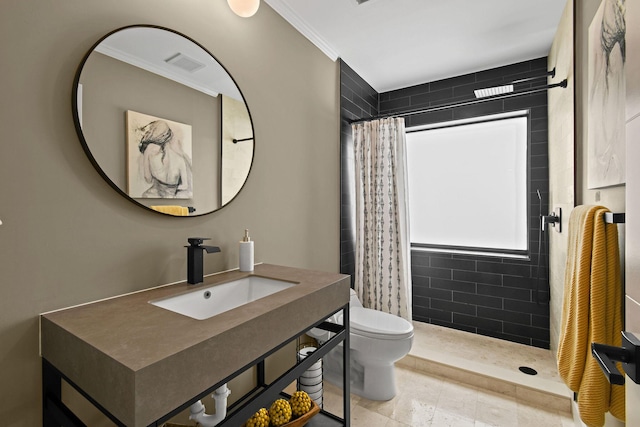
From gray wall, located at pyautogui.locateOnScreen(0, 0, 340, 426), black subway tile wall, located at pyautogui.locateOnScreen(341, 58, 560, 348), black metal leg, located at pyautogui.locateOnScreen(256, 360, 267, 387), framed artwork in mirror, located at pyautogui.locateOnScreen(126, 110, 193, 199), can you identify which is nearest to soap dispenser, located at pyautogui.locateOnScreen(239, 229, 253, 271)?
gray wall, located at pyautogui.locateOnScreen(0, 0, 340, 426)

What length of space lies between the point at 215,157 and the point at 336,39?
57.4 inches

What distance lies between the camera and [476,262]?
286cm

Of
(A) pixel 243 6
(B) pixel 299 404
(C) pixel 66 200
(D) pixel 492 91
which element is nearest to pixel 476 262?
(D) pixel 492 91

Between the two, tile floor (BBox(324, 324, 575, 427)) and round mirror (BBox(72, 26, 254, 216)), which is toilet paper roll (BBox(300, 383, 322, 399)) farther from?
round mirror (BBox(72, 26, 254, 216))

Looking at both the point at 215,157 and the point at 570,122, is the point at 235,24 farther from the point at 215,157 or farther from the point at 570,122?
the point at 570,122

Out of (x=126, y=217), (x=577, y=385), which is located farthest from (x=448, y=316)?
(x=126, y=217)

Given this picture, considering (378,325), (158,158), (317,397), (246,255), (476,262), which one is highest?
(158,158)

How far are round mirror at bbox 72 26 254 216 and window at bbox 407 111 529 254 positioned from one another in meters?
2.09

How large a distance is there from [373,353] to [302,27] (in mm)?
2180

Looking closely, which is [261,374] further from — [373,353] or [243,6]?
[243,6]

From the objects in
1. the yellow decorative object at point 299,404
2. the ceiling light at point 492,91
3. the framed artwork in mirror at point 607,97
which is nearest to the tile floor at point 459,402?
the yellow decorative object at point 299,404

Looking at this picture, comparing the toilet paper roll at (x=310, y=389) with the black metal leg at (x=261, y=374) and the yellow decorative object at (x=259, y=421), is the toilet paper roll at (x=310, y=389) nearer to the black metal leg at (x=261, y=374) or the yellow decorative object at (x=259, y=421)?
the black metal leg at (x=261, y=374)

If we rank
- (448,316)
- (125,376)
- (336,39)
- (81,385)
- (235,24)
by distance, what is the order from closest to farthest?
(125,376)
(81,385)
(235,24)
(336,39)
(448,316)

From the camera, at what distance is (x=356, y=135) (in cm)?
276
